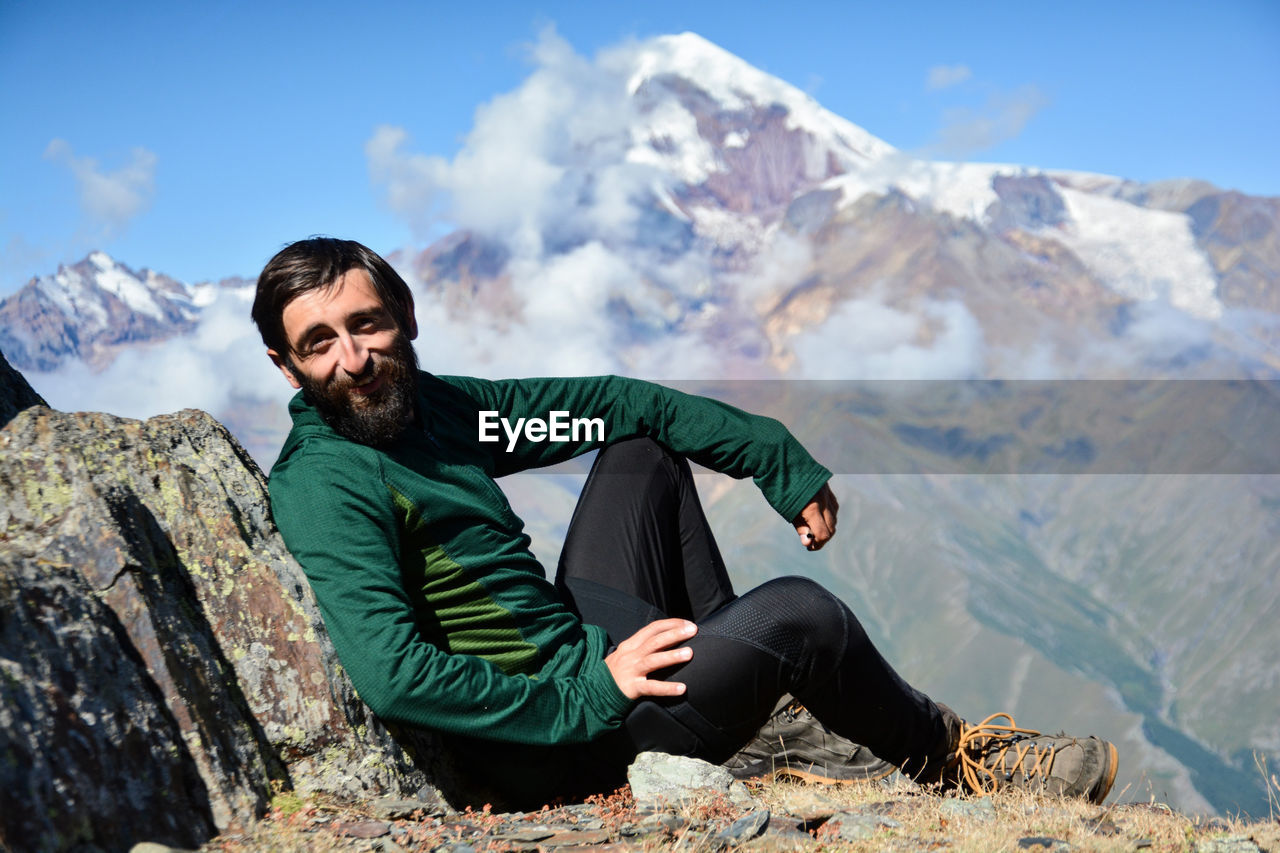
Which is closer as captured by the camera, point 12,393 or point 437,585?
point 437,585

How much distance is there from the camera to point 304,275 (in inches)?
162

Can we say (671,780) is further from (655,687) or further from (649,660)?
(649,660)

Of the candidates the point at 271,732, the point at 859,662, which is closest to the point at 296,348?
the point at 271,732

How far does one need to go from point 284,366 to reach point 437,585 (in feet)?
3.91

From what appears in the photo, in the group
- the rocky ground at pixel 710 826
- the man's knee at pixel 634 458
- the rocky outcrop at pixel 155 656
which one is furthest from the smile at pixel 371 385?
the rocky ground at pixel 710 826

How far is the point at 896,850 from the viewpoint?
3.57 meters

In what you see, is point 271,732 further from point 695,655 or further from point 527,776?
point 695,655

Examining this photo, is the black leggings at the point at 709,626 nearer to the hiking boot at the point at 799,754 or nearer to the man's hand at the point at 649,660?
the man's hand at the point at 649,660

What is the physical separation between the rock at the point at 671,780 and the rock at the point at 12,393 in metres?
3.48

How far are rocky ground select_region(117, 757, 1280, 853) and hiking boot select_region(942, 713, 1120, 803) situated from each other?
42 cm

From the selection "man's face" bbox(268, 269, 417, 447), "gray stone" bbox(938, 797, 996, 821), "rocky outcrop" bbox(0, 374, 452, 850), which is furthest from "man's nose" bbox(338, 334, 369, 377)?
"gray stone" bbox(938, 797, 996, 821)

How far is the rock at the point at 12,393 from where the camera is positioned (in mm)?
5039

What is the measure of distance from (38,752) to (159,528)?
1.24 m
